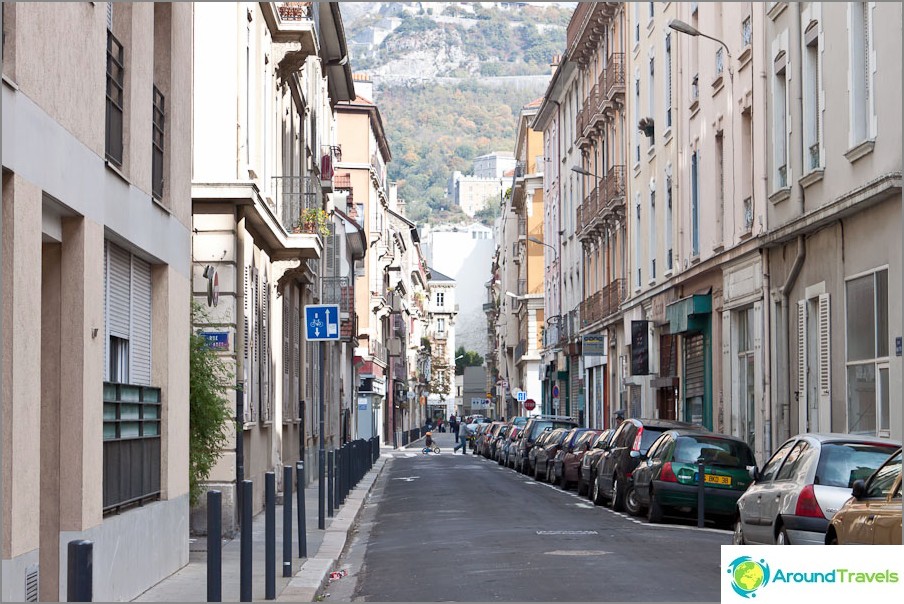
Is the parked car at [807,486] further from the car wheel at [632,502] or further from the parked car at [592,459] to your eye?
the parked car at [592,459]

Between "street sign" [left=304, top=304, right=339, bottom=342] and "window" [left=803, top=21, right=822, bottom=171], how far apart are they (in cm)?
812

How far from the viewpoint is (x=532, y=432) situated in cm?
4156

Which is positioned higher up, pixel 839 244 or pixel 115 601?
pixel 839 244

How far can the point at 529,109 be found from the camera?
82.9 meters

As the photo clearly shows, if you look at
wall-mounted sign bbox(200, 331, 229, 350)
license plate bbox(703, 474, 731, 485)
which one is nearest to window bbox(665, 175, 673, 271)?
license plate bbox(703, 474, 731, 485)

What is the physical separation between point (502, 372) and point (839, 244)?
85.9 meters

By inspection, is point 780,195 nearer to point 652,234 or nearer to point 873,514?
→ point 652,234

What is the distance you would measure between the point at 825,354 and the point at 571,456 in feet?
30.1

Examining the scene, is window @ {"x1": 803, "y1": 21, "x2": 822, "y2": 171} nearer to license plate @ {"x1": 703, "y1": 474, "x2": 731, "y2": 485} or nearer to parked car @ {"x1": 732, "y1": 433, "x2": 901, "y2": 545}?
license plate @ {"x1": 703, "y1": 474, "x2": 731, "y2": 485}

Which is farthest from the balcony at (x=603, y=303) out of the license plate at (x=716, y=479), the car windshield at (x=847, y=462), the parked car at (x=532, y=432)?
the car windshield at (x=847, y=462)

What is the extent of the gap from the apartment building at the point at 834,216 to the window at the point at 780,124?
0.08 ft

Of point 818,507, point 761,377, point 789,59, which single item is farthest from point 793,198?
point 818,507

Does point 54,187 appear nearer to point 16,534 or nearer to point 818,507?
point 16,534

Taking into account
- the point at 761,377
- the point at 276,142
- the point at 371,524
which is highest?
the point at 276,142
